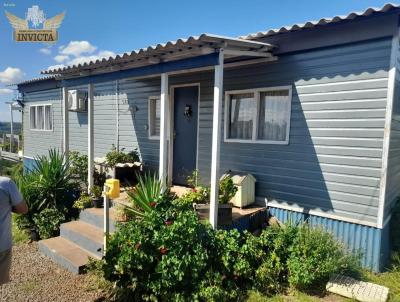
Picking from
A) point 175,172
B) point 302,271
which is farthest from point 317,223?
point 175,172

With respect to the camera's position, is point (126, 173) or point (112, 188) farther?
point (126, 173)

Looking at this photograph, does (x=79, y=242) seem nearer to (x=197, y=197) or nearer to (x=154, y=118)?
(x=197, y=197)

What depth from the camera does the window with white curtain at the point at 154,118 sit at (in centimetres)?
752

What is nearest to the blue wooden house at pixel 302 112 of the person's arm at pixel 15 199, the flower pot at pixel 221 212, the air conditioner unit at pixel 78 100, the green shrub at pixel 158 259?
the flower pot at pixel 221 212

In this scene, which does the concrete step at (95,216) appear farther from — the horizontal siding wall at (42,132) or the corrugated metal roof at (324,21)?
the horizontal siding wall at (42,132)

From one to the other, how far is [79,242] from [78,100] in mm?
5718

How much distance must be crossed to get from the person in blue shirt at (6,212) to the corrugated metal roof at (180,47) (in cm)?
263

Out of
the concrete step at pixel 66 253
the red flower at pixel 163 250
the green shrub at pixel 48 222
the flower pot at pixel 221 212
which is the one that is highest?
the flower pot at pixel 221 212

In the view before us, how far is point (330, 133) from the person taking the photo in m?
4.68

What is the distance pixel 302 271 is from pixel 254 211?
4.93 feet

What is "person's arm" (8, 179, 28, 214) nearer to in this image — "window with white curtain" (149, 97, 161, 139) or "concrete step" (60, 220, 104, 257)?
"concrete step" (60, 220, 104, 257)

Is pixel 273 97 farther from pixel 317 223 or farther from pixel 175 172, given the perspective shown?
pixel 175 172

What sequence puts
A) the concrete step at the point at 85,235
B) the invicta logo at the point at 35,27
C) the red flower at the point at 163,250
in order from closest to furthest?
1. the red flower at the point at 163,250
2. the concrete step at the point at 85,235
3. the invicta logo at the point at 35,27

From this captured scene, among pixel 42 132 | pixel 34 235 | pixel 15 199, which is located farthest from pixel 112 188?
pixel 42 132
